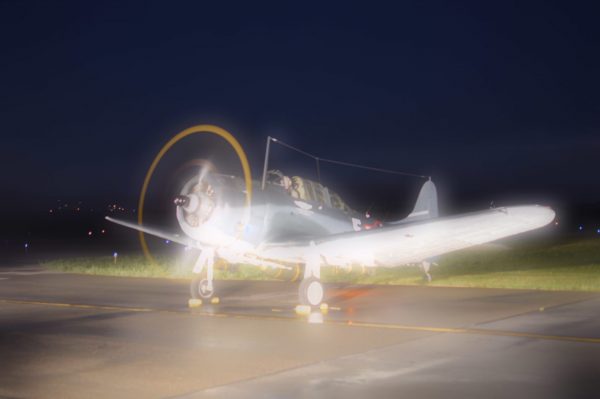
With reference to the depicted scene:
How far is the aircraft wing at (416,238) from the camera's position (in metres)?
14.0

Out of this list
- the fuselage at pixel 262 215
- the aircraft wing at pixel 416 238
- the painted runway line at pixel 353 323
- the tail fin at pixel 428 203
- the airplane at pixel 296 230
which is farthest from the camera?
the tail fin at pixel 428 203

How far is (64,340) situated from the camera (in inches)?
421

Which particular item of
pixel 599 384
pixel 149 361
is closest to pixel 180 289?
pixel 149 361

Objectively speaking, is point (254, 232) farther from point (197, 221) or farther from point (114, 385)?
point (114, 385)

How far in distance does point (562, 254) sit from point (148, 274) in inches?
783

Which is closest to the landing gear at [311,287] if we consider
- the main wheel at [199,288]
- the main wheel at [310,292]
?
the main wheel at [310,292]

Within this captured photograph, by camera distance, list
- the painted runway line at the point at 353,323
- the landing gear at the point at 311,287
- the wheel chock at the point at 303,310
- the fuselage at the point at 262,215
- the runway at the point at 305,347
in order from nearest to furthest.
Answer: the runway at the point at 305,347 → the painted runway line at the point at 353,323 → the wheel chock at the point at 303,310 → the landing gear at the point at 311,287 → the fuselage at the point at 262,215

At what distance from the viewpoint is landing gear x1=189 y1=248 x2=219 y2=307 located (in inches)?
639

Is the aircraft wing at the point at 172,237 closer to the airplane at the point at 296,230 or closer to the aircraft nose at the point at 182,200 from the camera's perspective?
the airplane at the point at 296,230

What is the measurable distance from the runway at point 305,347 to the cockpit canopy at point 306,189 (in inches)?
102

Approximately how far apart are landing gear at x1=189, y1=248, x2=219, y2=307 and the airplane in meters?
0.02

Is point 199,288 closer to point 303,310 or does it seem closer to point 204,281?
point 204,281

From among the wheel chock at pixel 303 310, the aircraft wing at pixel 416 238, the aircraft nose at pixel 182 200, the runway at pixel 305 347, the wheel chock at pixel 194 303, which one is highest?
the aircraft nose at pixel 182 200

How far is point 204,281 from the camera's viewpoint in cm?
1648
